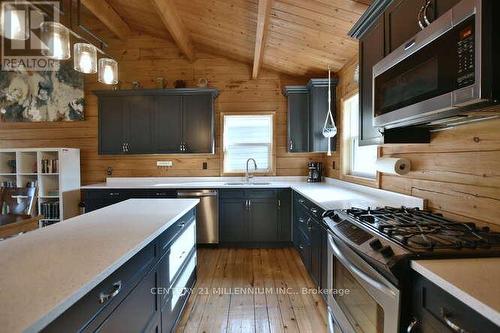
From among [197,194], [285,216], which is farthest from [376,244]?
[197,194]

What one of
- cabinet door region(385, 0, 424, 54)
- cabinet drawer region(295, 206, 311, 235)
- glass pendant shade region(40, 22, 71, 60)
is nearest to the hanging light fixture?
glass pendant shade region(40, 22, 71, 60)

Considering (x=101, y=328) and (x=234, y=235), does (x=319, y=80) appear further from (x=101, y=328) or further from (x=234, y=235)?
(x=101, y=328)

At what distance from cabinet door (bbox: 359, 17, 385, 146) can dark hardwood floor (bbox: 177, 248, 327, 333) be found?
147 cm

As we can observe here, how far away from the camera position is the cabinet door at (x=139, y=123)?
3.97 meters

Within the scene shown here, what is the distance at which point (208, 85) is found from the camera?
14.0ft

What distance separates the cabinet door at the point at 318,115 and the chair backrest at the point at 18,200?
127 inches

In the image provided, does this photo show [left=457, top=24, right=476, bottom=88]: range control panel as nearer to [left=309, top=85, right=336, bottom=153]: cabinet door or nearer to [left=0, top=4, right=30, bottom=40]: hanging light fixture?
[left=0, top=4, right=30, bottom=40]: hanging light fixture

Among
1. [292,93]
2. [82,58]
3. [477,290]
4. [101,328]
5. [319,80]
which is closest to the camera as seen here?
[477,290]

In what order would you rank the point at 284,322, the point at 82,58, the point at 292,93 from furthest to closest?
1. the point at 292,93
2. the point at 284,322
3. the point at 82,58

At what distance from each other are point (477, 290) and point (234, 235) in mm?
3137

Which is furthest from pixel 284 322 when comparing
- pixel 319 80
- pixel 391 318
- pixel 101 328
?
pixel 319 80

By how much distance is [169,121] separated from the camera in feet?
13.0

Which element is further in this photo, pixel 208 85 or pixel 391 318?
pixel 208 85

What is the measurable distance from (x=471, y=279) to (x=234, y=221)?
304 cm
